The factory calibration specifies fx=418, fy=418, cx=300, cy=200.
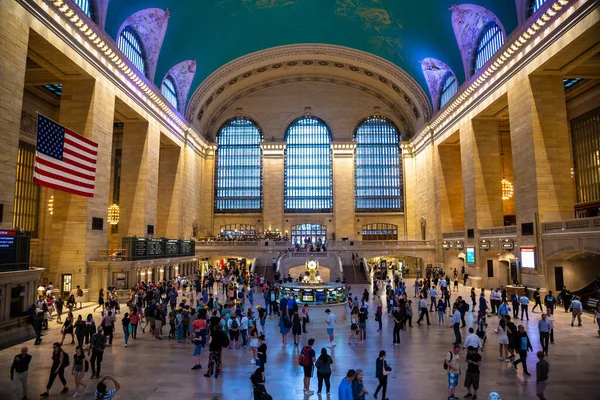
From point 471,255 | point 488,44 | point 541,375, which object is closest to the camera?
point 541,375

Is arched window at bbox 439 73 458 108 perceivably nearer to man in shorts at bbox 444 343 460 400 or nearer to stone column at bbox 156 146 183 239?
stone column at bbox 156 146 183 239

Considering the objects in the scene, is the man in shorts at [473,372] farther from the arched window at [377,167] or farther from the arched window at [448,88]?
the arched window at [377,167]

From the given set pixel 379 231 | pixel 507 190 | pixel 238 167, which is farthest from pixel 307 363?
pixel 238 167

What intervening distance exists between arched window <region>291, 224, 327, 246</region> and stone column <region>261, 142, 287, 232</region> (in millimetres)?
1469

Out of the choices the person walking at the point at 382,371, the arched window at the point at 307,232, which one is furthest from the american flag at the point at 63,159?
the arched window at the point at 307,232

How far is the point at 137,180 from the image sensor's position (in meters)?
27.2

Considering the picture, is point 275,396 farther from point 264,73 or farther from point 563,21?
point 264,73

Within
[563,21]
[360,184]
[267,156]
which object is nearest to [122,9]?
[563,21]

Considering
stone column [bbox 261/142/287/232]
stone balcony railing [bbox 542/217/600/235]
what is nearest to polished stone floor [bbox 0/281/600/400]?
stone balcony railing [bbox 542/217/600/235]

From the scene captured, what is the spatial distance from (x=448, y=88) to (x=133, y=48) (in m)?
23.6

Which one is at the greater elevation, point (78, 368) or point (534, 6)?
point (534, 6)

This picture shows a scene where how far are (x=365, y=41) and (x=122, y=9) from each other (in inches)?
808

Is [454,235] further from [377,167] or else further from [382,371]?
[382,371]

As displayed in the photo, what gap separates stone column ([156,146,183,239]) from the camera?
3450cm
